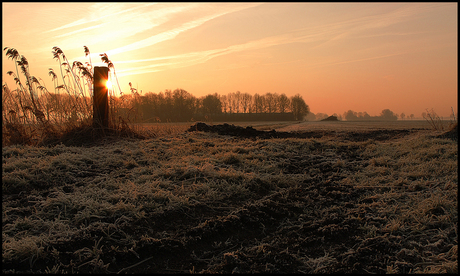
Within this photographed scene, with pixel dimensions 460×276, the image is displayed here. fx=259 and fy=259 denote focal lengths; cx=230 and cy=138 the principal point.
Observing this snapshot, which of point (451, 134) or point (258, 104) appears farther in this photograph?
point (258, 104)

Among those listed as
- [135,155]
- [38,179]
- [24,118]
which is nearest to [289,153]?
[135,155]

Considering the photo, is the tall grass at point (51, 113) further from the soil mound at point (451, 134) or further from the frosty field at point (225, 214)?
the soil mound at point (451, 134)

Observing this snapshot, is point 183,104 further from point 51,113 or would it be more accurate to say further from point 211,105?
point 51,113

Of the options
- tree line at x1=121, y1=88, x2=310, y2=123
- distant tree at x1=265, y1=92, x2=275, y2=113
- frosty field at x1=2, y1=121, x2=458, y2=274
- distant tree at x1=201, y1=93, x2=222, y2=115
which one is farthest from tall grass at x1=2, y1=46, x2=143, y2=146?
distant tree at x1=265, y1=92, x2=275, y2=113

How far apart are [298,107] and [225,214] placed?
59440 millimetres

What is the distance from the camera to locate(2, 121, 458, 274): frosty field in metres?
2.43

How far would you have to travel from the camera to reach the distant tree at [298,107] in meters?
59.6

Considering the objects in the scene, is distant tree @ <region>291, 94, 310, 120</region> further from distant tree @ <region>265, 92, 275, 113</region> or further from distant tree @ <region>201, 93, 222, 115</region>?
distant tree @ <region>201, 93, 222, 115</region>

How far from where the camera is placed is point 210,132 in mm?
10406

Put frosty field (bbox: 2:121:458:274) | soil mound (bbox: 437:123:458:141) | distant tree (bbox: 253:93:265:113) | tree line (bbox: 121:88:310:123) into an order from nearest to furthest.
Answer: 1. frosty field (bbox: 2:121:458:274)
2. soil mound (bbox: 437:123:458:141)
3. tree line (bbox: 121:88:310:123)
4. distant tree (bbox: 253:93:265:113)

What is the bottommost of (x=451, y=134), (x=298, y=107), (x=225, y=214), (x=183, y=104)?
(x=225, y=214)

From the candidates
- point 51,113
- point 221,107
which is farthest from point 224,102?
point 51,113

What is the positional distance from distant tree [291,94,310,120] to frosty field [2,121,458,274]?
55181 mm

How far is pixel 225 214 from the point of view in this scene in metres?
3.40
